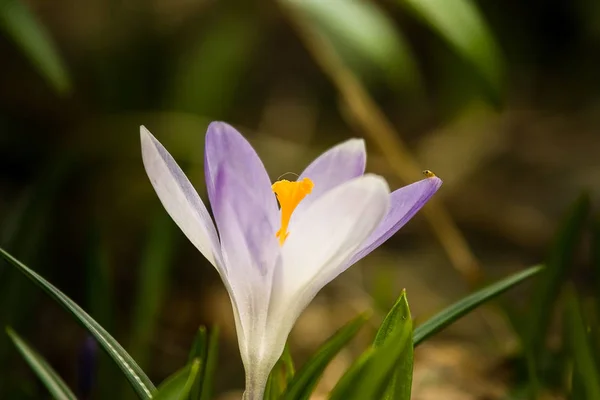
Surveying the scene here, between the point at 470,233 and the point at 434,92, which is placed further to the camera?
the point at 434,92

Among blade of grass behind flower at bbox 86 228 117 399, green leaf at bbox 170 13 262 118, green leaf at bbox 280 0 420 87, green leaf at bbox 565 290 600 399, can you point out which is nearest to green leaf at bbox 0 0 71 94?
blade of grass behind flower at bbox 86 228 117 399

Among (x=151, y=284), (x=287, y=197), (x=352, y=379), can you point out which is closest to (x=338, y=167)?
(x=287, y=197)

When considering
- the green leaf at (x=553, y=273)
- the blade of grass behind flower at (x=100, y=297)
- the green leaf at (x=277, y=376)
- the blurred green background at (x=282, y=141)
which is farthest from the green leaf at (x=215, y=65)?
the green leaf at (x=277, y=376)

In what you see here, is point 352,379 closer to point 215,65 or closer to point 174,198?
point 174,198

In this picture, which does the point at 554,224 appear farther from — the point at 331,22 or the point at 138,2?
the point at 138,2

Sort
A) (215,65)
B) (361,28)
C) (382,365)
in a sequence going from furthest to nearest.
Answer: (215,65) < (361,28) < (382,365)

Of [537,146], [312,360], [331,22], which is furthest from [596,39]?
[312,360]
